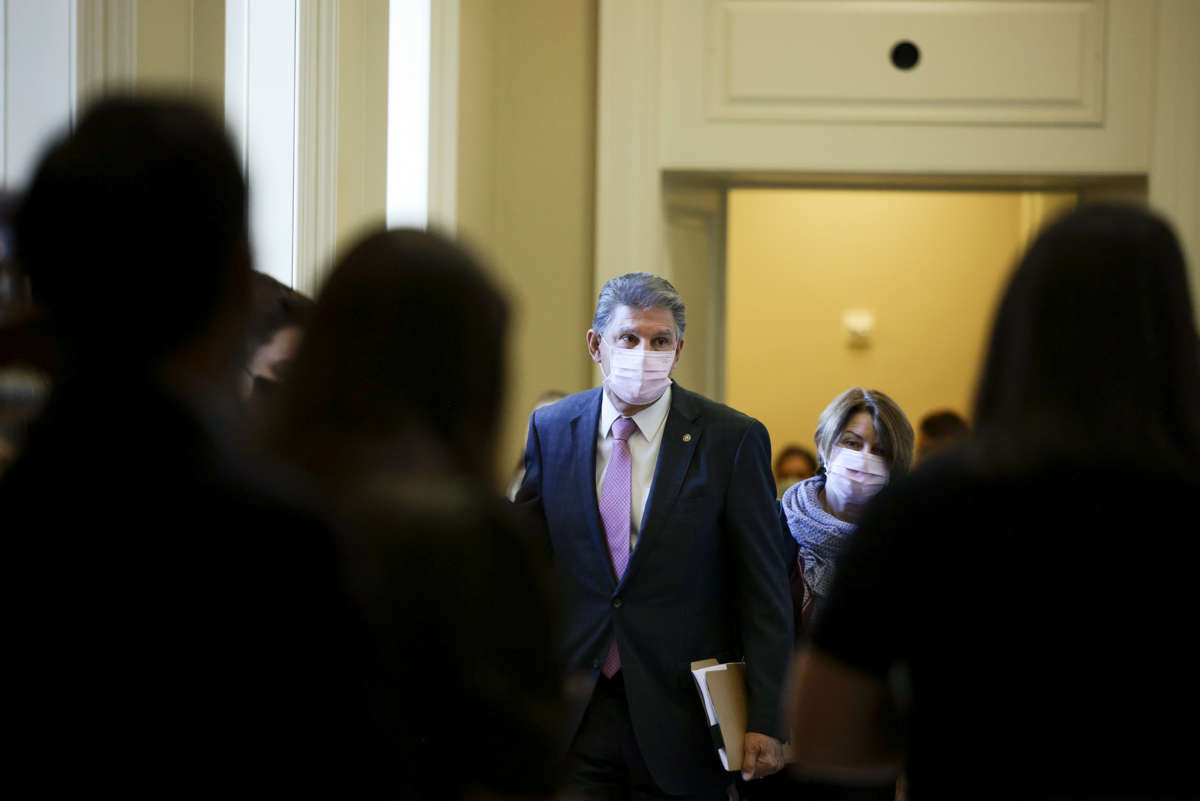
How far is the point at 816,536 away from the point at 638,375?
2.27 feet

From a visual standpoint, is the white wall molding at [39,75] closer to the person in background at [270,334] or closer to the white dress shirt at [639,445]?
the person in background at [270,334]

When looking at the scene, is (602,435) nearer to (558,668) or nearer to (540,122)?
(558,668)

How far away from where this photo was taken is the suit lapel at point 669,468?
3.57 meters

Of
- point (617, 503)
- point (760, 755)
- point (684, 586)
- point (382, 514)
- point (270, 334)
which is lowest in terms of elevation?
point (760, 755)

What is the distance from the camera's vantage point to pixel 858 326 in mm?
10625

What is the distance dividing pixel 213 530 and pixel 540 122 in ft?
19.8

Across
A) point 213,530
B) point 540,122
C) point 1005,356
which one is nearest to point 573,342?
point 540,122

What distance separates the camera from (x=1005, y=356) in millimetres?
1641

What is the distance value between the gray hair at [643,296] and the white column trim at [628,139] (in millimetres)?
2887

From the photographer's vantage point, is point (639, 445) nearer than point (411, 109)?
Yes

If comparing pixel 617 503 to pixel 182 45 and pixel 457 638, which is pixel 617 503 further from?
pixel 457 638

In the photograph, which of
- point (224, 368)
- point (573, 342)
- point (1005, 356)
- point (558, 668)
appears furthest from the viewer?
point (573, 342)

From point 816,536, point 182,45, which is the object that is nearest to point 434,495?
point 182,45

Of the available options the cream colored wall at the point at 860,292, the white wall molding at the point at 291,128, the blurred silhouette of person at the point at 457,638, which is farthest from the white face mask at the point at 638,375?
the cream colored wall at the point at 860,292
